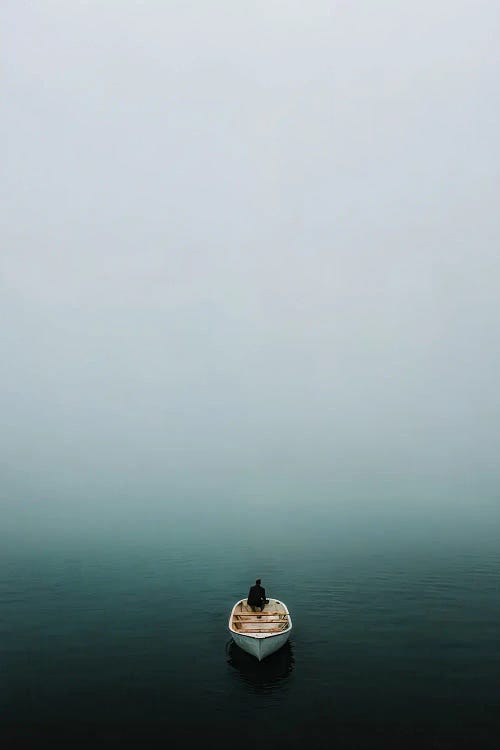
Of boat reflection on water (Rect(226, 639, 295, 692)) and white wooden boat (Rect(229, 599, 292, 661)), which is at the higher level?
white wooden boat (Rect(229, 599, 292, 661))

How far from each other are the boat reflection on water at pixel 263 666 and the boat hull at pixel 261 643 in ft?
2.86

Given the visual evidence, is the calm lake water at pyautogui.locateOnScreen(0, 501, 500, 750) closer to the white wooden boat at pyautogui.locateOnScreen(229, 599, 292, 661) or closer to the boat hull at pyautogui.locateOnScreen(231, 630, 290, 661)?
the boat hull at pyautogui.locateOnScreen(231, 630, 290, 661)

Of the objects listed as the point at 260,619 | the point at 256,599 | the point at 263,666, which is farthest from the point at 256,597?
the point at 263,666

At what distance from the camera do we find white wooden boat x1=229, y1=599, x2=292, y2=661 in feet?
95.4

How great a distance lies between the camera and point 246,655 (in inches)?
1252

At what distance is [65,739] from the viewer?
22219 mm

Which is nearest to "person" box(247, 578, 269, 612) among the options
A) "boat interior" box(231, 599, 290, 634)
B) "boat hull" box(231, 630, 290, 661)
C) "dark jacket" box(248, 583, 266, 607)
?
"dark jacket" box(248, 583, 266, 607)

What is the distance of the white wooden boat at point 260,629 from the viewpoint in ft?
95.4

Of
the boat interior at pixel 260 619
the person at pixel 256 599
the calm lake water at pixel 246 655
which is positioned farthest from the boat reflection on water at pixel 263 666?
the person at pixel 256 599

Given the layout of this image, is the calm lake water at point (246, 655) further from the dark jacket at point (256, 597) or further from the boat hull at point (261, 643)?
the dark jacket at point (256, 597)

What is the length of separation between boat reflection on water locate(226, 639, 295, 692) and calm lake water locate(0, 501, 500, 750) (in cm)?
14

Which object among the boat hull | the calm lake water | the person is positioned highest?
the person

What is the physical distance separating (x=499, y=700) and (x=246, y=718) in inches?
589

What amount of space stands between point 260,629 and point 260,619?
9.37 feet
